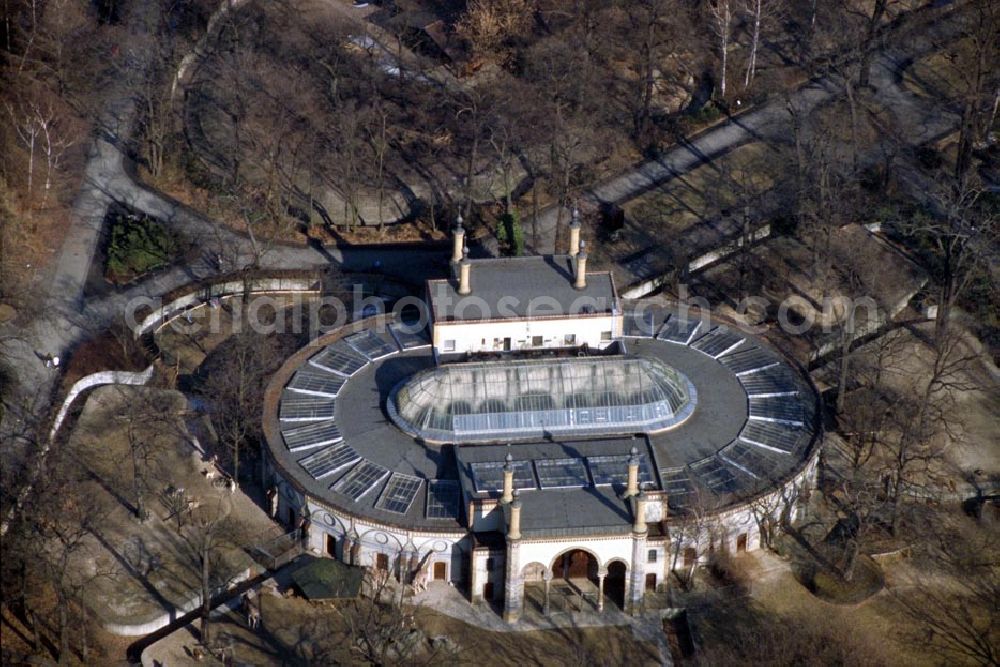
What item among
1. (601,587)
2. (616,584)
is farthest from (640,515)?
(616,584)

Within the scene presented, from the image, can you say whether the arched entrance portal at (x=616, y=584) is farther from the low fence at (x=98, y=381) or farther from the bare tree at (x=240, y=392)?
the low fence at (x=98, y=381)

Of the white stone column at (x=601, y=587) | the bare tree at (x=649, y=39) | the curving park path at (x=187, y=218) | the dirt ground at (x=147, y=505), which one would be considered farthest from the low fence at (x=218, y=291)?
the white stone column at (x=601, y=587)

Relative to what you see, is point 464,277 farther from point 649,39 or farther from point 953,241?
point 649,39

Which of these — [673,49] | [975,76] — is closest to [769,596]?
[975,76]

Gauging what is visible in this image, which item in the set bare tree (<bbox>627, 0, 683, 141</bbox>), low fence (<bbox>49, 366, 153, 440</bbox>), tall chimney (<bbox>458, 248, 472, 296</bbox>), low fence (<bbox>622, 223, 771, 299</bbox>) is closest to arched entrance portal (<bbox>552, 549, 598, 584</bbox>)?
tall chimney (<bbox>458, 248, 472, 296</bbox>)

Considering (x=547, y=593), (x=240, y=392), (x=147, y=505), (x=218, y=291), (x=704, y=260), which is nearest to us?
(x=547, y=593)
